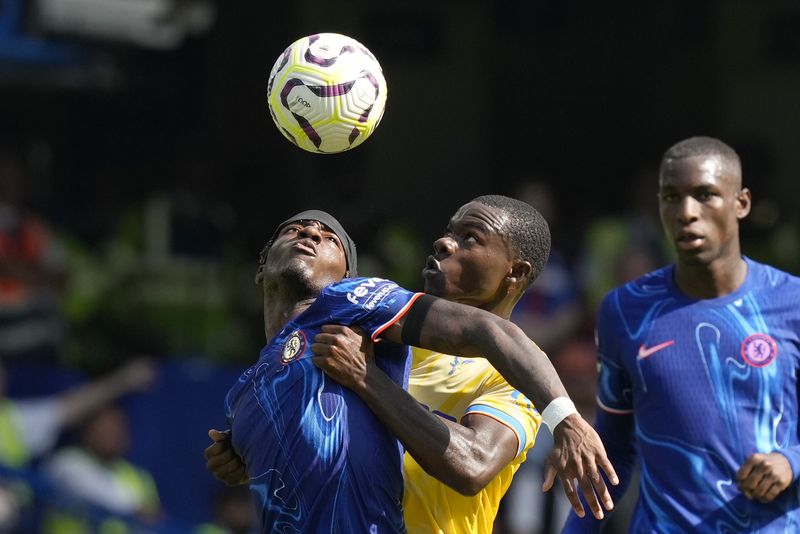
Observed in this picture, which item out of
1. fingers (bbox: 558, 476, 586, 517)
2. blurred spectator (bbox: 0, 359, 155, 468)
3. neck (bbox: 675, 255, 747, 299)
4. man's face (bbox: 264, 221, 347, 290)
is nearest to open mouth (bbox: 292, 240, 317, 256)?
man's face (bbox: 264, 221, 347, 290)

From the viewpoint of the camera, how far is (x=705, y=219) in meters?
5.38

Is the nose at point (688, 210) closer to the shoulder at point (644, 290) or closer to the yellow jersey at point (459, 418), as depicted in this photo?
the shoulder at point (644, 290)

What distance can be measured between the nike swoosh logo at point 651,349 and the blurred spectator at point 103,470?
17.1 feet

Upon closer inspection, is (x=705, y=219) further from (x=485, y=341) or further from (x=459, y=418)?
(x=485, y=341)

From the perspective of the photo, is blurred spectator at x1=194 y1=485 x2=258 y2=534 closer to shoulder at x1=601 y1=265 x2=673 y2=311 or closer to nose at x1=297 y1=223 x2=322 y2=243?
shoulder at x1=601 y1=265 x2=673 y2=311

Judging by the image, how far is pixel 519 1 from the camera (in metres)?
13.2

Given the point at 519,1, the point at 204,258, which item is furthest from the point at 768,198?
the point at 204,258

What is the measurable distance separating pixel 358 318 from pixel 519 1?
30.5 feet

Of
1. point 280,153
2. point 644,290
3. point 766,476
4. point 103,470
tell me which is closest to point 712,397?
point 766,476

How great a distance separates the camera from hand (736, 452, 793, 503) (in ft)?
16.7

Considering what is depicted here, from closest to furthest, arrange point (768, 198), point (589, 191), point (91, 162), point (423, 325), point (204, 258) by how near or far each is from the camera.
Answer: point (423, 325) < point (768, 198) < point (204, 258) < point (589, 191) < point (91, 162)

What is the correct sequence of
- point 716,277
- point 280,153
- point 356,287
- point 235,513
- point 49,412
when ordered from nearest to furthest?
1. point 356,287
2. point 716,277
3. point 235,513
4. point 49,412
5. point 280,153

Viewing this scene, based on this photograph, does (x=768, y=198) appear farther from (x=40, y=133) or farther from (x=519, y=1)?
(x=40, y=133)

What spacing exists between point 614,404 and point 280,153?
7.42 meters
